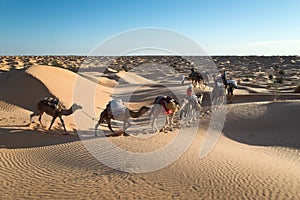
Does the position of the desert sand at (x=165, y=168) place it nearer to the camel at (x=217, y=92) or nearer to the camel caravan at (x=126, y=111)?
the camel caravan at (x=126, y=111)

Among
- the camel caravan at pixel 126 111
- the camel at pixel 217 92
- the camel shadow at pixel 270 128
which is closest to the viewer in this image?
the camel caravan at pixel 126 111

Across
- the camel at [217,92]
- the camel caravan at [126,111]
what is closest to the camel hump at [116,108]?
the camel caravan at [126,111]

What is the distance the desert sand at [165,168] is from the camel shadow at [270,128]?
0.12 feet

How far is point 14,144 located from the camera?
11586mm

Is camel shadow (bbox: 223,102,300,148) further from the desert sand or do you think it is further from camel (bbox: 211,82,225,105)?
camel (bbox: 211,82,225,105)

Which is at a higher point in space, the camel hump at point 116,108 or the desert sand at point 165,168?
the camel hump at point 116,108

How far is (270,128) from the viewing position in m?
15.5

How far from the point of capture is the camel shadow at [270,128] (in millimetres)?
13336

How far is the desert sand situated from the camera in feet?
24.1

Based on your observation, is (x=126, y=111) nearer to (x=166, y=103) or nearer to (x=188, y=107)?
(x=166, y=103)

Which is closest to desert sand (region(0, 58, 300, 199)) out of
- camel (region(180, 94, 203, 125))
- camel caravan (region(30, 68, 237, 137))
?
camel caravan (region(30, 68, 237, 137))

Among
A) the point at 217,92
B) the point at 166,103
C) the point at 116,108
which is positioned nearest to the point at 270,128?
the point at 217,92

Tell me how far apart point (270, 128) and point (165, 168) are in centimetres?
902

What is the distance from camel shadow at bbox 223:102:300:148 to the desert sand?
35 mm
